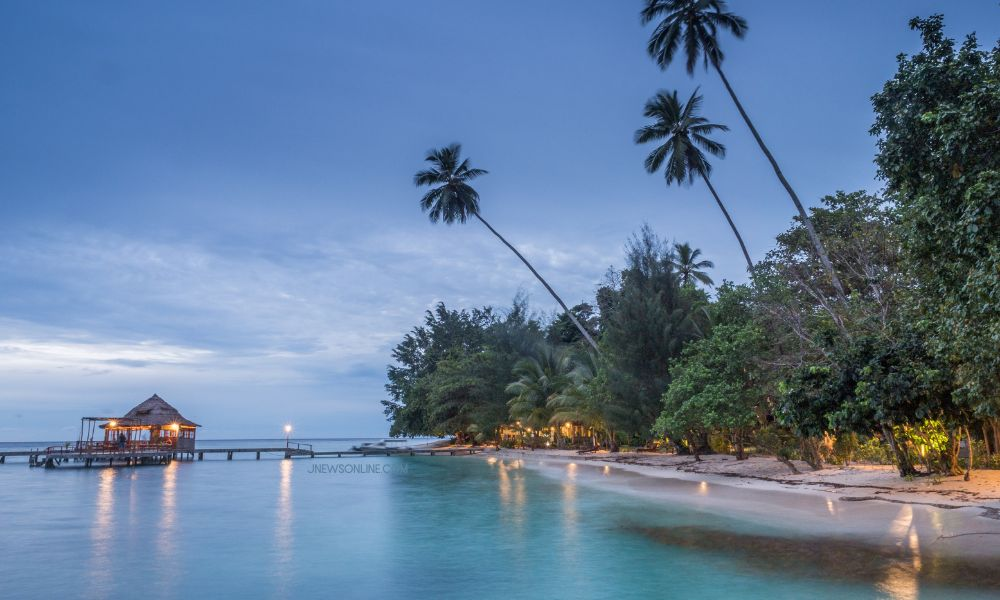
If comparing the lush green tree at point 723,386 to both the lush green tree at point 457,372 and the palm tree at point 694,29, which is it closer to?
the palm tree at point 694,29

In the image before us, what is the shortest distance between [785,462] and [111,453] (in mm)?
32244

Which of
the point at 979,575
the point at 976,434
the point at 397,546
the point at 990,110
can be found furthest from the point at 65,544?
the point at 976,434

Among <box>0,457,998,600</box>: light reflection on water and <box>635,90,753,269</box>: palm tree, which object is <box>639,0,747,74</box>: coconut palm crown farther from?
<box>0,457,998,600</box>: light reflection on water

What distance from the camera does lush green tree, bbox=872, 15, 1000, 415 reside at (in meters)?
6.63

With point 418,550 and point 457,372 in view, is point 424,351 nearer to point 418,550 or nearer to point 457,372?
point 457,372

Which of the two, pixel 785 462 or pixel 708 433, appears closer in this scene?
pixel 785 462

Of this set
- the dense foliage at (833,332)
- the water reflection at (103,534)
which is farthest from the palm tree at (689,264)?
the water reflection at (103,534)

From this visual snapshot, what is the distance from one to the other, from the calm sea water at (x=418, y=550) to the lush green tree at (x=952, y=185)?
9.34 feet

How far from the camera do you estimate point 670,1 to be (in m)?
20.2

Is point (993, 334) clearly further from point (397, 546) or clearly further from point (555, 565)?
point (397, 546)

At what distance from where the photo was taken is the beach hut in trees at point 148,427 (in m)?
33.6

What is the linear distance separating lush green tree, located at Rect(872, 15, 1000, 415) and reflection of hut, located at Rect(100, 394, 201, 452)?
117ft

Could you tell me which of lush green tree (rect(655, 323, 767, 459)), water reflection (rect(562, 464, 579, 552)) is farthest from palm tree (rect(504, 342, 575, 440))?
lush green tree (rect(655, 323, 767, 459))

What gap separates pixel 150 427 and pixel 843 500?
33.8 metres
